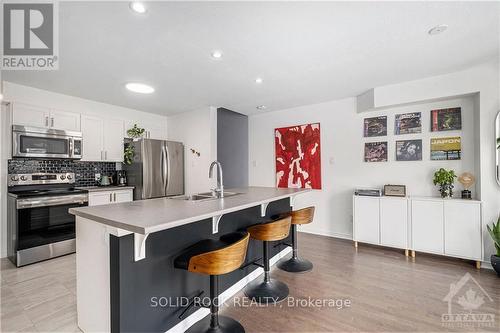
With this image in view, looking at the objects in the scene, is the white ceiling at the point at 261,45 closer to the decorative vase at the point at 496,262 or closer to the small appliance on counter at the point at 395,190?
the small appliance on counter at the point at 395,190

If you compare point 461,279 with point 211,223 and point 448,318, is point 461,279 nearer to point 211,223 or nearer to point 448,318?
point 448,318

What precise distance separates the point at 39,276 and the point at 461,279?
16.0ft

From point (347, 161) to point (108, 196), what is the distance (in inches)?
165

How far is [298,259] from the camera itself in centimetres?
301

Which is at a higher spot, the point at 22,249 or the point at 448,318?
the point at 22,249

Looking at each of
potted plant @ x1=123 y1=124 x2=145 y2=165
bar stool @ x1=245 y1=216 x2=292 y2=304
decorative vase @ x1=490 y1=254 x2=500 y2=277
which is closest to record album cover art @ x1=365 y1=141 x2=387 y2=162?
decorative vase @ x1=490 y1=254 x2=500 y2=277

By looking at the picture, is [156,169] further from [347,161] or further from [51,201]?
[347,161]

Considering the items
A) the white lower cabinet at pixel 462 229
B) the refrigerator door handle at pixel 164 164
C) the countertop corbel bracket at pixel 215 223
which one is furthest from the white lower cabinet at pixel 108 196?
the white lower cabinet at pixel 462 229

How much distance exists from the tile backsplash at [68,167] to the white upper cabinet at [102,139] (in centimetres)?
30

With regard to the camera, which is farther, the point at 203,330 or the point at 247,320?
the point at 247,320

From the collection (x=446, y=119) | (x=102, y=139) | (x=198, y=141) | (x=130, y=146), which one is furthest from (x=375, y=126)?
(x=102, y=139)

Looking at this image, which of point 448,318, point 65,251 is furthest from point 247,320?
point 65,251

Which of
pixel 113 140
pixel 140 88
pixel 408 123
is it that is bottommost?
pixel 113 140

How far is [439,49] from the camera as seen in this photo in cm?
233
